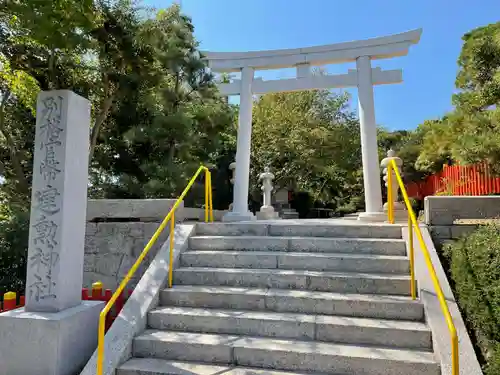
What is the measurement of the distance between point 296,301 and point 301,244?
1086 millimetres

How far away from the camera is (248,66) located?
24.8ft

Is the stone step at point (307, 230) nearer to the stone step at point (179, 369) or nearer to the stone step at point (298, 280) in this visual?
the stone step at point (298, 280)

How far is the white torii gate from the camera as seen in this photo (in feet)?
22.1

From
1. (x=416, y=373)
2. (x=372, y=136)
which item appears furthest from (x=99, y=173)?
(x=416, y=373)

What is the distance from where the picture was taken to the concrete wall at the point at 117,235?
5.32 meters

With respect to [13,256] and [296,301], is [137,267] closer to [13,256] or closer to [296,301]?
[296,301]

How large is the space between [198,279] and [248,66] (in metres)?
4.95

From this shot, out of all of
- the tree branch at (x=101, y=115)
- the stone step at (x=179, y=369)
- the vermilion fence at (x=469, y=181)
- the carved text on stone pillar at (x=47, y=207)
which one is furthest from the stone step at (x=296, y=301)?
the tree branch at (x=101, y=115)

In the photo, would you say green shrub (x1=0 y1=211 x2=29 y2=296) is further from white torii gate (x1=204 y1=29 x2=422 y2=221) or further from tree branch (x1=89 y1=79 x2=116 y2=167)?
tree branch (x1=89 y1=79 x2=116 y2=167)

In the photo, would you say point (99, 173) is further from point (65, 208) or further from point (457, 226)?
point (457, 226)

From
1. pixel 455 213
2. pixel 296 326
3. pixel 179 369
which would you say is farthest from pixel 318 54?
pixel 179 369

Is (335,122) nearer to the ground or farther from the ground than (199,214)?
farther from the ground

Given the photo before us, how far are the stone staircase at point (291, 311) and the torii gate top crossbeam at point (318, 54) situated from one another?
12.5 ft

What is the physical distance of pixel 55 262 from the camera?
11.3 ft
